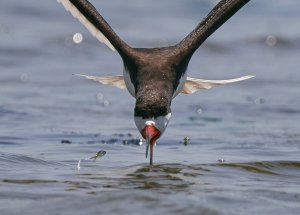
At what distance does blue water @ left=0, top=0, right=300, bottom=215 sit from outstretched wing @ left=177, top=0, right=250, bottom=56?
106cm

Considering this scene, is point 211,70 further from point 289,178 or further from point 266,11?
point 289,178

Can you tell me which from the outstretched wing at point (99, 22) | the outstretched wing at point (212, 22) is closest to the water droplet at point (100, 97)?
the outstretched wing at point (99, 22)

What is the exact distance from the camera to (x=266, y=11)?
69.9 feet

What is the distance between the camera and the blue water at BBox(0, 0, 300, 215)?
748 centimetres

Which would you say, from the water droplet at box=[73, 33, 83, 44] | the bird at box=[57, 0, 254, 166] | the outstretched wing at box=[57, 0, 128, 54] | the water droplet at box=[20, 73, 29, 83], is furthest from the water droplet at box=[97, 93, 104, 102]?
the water droplet at box=[73, 33, 83, 44]

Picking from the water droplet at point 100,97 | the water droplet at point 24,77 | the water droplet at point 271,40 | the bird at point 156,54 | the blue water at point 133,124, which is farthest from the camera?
the water droplet at point 271,40

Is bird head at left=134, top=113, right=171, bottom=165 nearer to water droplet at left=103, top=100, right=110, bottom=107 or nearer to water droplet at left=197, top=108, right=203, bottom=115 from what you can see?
water droplet at left=197, top=108, right=203, bottom=115

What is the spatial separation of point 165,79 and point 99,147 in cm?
131

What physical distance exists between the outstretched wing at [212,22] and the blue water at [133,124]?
1065 mm

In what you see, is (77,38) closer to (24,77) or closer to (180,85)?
(24,77)

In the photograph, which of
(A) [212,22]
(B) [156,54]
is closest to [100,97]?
(B) [156,54]

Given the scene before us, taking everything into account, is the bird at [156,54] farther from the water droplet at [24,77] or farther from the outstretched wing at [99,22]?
the water droplet at [24,77]

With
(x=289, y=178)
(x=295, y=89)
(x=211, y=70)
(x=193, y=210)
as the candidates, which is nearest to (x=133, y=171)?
(x=289, y=178)

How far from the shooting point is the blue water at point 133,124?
7.48 m
